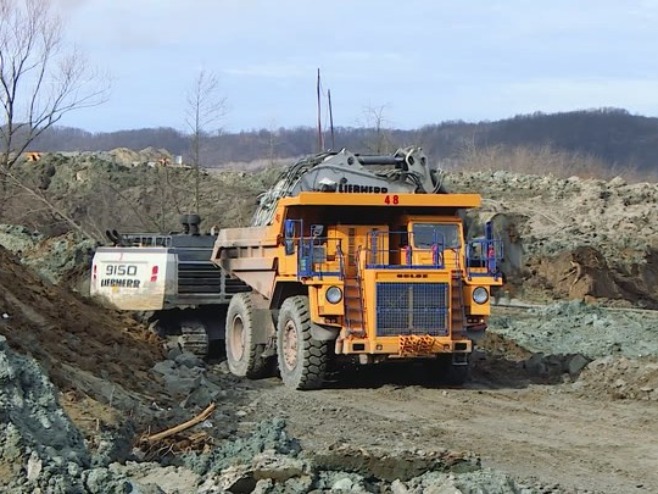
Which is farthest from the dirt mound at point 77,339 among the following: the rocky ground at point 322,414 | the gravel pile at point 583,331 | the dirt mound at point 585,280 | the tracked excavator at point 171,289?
the dirt mound at point 585,280

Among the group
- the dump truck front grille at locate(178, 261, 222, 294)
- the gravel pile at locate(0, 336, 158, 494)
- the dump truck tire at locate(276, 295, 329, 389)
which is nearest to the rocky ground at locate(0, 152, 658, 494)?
the gravel pile at locate(0, 336, 158, 494)

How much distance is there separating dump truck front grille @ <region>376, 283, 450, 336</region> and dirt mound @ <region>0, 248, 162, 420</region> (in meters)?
2.81

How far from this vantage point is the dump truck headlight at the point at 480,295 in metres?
13.9

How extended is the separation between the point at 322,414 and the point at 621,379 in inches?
154

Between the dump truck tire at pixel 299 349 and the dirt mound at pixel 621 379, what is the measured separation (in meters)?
3.15

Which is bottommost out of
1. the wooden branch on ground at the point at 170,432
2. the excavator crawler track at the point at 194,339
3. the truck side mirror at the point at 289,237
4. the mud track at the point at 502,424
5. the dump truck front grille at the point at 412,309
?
the mud track at the point at 502,424

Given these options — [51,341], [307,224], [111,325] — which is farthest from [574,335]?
[51,341]

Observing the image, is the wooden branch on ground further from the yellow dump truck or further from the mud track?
the yellow dump truck

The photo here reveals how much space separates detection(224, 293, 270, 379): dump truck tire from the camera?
608 inches

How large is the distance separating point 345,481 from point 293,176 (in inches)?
353

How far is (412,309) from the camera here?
1354 centimetres

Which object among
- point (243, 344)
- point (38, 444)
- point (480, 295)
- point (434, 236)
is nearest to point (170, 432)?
point (38, 444)

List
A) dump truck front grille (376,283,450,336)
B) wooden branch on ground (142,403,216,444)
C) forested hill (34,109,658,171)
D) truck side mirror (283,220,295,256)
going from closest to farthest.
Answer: wooden branch on ground (142,403,216,444), dump truck front grille (376,283,450,336), truck side mirror (283,220,295,256), forested hill (34,109,658,171)

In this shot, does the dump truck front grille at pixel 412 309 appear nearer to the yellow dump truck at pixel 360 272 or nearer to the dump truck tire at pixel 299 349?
the yellow dump truck at pixel 360 272
